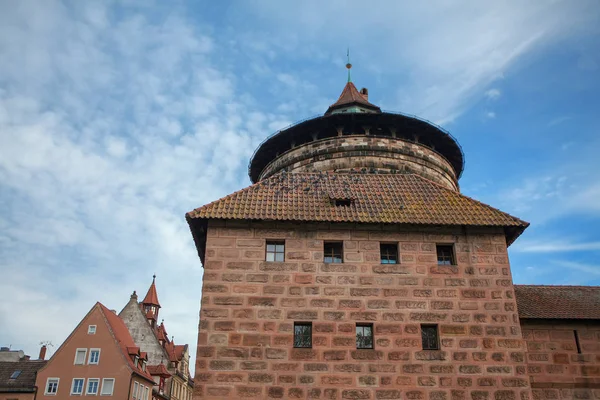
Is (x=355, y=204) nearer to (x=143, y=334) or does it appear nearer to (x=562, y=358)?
(x=562, y=358)

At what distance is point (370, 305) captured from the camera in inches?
486

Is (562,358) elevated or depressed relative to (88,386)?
depressed

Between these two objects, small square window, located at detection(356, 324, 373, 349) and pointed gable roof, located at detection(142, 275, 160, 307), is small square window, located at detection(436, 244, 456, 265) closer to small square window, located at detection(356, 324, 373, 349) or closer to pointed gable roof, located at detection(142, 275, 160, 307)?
small square window, located at detection(356, 324, 373, 349)

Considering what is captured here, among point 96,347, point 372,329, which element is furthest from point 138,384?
point 372,329

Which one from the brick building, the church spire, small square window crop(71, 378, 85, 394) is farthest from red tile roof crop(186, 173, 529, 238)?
the church spire

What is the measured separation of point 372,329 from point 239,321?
2.96 meters

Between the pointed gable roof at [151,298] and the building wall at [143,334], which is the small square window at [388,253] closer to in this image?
the building wall at [143,334]

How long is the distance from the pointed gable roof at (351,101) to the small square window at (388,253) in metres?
11.4

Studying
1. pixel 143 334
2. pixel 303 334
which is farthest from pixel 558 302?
pixel 143 334

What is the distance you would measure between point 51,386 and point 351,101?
872 inches

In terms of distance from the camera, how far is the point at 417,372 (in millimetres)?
11844

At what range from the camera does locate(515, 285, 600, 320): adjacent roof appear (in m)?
14.0

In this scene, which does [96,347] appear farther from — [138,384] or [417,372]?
[417,372]

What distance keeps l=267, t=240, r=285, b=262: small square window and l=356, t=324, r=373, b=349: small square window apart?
7.79 feet
